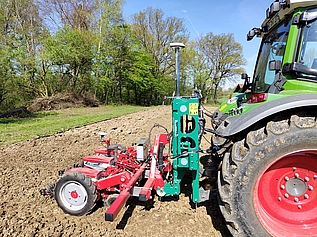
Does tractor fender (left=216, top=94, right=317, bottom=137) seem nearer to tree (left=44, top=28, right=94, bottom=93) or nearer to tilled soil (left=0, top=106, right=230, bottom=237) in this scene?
tilled soil (left=0, top=106, right=230, bottom=237)

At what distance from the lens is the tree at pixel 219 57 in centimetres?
2878

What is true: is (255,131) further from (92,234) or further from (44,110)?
(44,110)

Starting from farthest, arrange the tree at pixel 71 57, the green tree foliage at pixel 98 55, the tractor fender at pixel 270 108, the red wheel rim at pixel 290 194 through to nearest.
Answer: the tree at pixel 71 57 < the green tree foliage at pixel 98 55 < the red wheel rim at pixel 290 194 < the tractor fender at pixel 270 108

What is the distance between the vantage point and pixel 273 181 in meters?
2.36

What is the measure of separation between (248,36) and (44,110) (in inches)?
621

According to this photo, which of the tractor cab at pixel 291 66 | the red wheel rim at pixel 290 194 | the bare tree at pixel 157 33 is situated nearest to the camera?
the tractor cab at pixel 291 66

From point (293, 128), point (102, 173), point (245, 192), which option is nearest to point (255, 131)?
point (293, 128)

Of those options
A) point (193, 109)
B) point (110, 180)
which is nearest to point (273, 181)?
point (193, 109)

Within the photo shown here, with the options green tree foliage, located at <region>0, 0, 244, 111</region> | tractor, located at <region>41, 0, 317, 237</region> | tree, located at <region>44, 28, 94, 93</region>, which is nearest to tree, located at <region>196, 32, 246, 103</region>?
green tree foliage, located at <region>0, 0, 244, 111</region>

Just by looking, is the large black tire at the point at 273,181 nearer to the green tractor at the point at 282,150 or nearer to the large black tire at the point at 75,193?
the green tractor at the point at 282,150

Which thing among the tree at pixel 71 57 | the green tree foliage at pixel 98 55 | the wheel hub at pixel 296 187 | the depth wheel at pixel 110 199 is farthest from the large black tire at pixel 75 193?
the tree at pixel 71 57

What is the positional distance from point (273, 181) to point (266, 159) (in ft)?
1.40

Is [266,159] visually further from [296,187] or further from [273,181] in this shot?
[296,187]

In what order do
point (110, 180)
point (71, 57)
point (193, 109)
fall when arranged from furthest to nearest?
point (71, 57), point (110, 180), point (193, 109)
